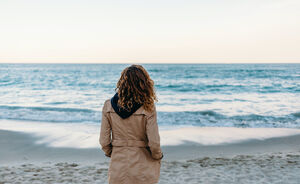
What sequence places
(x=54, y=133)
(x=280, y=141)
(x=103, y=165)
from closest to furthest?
(x=103, y=165) → (x=280, y=141) → (x=54, y=133)

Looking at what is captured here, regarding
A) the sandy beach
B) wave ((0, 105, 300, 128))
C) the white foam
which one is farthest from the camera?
wave ((0, 105, 300, 128))

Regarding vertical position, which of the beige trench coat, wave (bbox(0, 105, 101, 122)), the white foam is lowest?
wave (bbox(0, 105, 101, 122))

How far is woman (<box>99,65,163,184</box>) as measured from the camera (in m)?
1.97

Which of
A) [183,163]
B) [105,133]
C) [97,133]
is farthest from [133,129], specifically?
[97,133]

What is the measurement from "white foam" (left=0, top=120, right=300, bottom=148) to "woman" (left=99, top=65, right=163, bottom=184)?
171 inches

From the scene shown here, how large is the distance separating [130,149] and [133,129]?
0.18 metres

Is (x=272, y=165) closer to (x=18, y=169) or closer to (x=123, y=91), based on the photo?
(x=123, y=91)

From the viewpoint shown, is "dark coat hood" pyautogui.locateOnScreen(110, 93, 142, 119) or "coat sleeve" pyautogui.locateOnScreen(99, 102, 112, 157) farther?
"coat sleeve" pyautogui.locateOnScreen(99, 102, 112, 157)

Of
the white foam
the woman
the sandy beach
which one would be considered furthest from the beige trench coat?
the white foam

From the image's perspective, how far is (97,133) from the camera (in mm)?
7758

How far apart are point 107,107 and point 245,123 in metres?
8.26

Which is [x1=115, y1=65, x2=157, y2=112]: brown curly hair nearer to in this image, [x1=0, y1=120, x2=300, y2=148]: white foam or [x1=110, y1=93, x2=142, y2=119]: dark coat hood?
[x1=110, y1=93, x2=142, y2=119]: dark coat hood

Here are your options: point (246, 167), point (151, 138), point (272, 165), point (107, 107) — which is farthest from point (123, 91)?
point (272, 165)

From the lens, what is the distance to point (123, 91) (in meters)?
1.99
